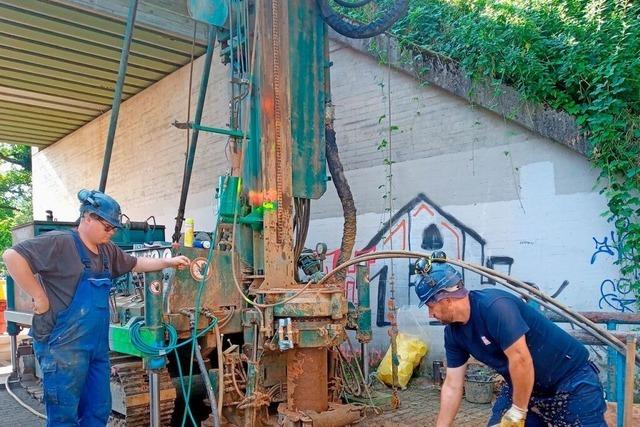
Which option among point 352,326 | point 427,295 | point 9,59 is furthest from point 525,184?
point 9,59

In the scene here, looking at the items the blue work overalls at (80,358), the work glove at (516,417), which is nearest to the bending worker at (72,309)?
the blue work overalls at (80,358)

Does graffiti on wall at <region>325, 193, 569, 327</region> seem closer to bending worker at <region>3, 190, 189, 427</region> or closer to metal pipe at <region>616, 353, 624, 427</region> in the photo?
metal pipe at <region>616, 353, 624, 427</region>

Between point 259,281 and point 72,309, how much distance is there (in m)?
1.53

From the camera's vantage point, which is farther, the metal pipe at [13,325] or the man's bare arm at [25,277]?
the metal pipe at [13,325]

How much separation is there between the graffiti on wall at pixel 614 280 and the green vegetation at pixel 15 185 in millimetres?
22369

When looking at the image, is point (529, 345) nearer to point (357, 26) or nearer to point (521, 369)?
point (521, 369)

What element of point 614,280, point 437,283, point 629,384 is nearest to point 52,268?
point 437,283

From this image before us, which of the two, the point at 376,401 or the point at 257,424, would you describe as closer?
the point at 257,424

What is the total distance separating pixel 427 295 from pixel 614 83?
3761 millimetres

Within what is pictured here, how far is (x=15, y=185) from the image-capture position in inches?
925

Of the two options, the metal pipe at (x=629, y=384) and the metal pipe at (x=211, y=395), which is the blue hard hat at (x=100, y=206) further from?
the metal pipe at (x=629, y=384)

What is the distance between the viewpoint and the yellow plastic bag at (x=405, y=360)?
6086 millimetres

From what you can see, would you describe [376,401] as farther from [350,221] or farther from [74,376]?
[74,376]

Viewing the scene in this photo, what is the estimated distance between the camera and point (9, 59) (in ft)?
36.5
